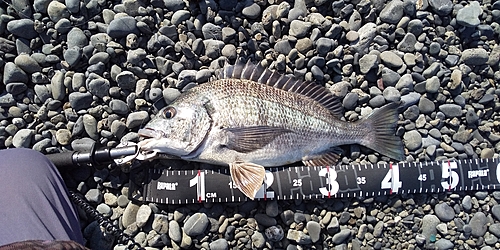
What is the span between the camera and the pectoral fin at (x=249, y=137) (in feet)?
10.8

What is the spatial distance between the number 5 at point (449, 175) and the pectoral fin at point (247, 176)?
177cm

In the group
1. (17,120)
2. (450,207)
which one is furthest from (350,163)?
(17,120)

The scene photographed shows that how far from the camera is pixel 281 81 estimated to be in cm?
354

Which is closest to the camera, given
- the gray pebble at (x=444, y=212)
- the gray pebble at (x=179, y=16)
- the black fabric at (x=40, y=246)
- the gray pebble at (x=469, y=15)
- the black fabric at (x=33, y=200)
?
the black fabric at (x=40, y=246)

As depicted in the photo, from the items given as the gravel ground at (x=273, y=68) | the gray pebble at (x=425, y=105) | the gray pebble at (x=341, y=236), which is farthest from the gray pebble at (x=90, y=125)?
the gray pebble at (x=425, y=105)

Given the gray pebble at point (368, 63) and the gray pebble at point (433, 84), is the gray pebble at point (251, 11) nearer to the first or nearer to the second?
the gray pebble at point (368, 63)

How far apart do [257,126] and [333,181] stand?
3.01ft

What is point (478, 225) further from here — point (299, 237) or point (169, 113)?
point (169, 113)

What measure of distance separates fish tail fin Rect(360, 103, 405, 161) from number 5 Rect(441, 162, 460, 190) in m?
0.45

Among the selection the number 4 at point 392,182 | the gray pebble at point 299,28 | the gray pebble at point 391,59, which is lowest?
the number 4 at point 392,182

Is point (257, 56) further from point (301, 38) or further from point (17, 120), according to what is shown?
point (17, 120)

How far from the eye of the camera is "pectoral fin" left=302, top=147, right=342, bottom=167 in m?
3.54

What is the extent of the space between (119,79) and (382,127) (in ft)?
8.25

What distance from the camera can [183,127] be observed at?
126 inches
